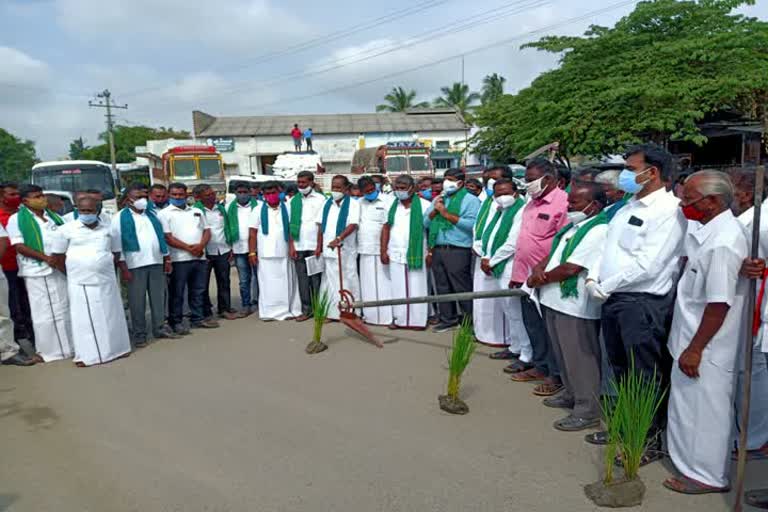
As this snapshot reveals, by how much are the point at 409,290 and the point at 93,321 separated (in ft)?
11.0

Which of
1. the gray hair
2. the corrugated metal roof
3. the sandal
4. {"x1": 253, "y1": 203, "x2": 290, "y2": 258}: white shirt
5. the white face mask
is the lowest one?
the sandal

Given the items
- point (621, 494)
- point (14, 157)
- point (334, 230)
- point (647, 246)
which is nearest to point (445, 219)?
point (334, 230)

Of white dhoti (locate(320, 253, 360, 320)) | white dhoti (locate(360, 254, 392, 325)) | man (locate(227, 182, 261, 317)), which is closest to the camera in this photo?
white dhoti (locate(360, 254, 392, 325))

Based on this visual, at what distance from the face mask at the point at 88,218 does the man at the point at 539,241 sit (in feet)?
13.0

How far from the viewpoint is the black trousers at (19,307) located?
A: 5922mm

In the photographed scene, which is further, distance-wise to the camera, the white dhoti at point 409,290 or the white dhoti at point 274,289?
the white dhoti at point 274,289

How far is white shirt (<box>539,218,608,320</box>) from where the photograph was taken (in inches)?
148

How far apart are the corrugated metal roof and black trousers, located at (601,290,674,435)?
109ft

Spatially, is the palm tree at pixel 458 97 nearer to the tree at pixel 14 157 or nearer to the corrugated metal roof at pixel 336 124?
the corrugated metal roof at pixel 336 124

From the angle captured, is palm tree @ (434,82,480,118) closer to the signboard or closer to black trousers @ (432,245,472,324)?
the signboard

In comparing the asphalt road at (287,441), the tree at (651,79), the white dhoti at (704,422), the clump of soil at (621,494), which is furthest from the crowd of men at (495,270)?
the tree at (651,79)

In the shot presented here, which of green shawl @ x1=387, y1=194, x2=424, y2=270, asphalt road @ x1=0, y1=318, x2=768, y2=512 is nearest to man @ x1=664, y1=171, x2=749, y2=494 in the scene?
asphalt road @ x1=0, y1=318, x2=768, y2=512

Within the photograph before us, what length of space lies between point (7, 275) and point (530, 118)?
1449cm

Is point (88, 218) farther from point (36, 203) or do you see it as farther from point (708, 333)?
→ point (708, 333)
